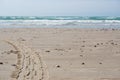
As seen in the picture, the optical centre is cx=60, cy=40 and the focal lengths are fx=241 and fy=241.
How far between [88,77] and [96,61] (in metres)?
1.85

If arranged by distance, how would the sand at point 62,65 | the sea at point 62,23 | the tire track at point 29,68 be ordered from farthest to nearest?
1. the sea at point 62,23
2. the sand at point 62,65
3. the tire track at point 29,68

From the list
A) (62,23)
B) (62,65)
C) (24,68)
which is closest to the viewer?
(24,68)

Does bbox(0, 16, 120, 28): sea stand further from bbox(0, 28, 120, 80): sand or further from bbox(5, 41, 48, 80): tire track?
bbox(5, 41, 48, 80): tire track

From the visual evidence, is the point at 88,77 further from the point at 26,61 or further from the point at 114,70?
the point at 26,61

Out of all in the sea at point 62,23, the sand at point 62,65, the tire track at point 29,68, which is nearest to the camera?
the tire track at point 29,68

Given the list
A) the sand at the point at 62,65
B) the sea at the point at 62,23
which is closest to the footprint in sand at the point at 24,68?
Answer: the sand at the point at 62,65

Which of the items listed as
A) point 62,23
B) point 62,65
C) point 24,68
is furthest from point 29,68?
point 62,23

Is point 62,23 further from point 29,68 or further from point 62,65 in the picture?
point 29,68

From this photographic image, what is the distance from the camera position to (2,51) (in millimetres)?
9227

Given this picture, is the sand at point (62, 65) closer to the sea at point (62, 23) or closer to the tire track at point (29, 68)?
the tire track at point (29, 68)

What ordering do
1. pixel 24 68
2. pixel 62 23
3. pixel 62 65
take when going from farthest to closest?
pixel 62 23
pixel 62 65
pixel 24 68

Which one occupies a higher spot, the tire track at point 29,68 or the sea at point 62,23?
the tire track at point 29,68

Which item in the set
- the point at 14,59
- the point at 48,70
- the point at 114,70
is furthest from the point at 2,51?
the point at 114,70

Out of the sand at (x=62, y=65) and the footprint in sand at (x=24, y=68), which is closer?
the footprint in sand at (x=24, y=68)
